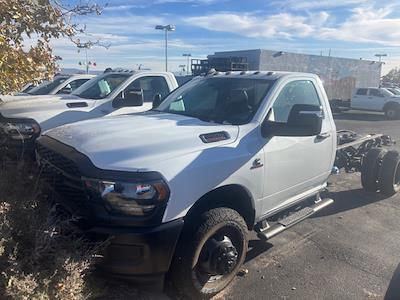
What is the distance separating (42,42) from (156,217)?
2645 millimetres

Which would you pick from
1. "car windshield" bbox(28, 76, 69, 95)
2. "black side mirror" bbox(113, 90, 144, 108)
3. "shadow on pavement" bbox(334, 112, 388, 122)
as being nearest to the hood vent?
"black side mirror" bbox(113, 90, 144, 108)

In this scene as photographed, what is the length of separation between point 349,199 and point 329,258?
2.47 m

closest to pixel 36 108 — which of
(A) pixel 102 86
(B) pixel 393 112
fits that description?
(A) pixel 102 86

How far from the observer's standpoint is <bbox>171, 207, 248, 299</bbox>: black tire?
9.72 feet

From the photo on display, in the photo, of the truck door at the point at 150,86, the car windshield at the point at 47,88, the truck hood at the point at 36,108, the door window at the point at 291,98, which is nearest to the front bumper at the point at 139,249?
the door window at the point at 291,98

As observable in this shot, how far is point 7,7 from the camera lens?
144 inches

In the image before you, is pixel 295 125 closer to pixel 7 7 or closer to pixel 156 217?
pixel 156 217

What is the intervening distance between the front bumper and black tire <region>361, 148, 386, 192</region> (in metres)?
4.78

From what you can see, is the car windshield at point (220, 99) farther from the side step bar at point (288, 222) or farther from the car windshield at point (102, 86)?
the car windshield at point (102, 86)

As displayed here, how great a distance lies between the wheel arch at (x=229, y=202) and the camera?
3096 mm

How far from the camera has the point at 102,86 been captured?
7.50 m

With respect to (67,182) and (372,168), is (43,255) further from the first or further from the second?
(372,168)

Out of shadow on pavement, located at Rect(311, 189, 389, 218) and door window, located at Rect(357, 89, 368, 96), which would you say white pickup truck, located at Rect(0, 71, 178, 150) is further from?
door window, located at Rect(357, 89, 368, 96)

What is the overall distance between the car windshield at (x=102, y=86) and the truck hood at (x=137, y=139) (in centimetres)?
356
